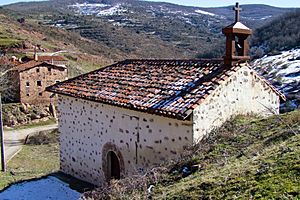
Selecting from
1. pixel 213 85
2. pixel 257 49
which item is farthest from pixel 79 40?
pixel 213 85

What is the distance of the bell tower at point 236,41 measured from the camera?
10273 millimetres

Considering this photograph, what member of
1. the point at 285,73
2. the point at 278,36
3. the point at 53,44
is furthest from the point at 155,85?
the point at 53,44

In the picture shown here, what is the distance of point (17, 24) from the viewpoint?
72.6 m

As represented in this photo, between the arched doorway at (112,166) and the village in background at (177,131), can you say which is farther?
the arched doorway at (112,166)

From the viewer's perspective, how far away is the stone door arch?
11633 millimetres

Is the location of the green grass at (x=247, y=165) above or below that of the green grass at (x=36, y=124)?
above

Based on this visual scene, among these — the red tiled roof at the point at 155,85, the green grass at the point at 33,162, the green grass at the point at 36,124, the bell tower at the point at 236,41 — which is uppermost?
the bell tower at the point at 236,41

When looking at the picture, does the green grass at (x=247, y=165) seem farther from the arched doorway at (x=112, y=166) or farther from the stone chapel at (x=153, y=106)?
the arched doorway at (x=112, y=166)

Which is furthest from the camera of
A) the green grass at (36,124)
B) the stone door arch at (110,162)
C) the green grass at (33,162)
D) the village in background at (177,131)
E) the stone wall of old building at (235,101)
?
the green grass at (36,124)

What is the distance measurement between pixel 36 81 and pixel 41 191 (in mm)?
21600

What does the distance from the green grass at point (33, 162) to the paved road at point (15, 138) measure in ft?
1.57

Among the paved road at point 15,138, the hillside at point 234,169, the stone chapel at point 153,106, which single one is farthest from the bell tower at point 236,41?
the paved road at point 15,138

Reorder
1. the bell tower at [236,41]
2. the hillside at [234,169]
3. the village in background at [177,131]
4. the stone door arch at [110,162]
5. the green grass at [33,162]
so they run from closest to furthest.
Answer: the hillside at [234,169] → the village in background at [177,131] → the bell tower at [236,41] → the stone door arch at [110,162] → the green grass at [33,162]

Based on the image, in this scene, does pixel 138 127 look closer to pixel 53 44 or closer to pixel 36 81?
pixel 36 81
